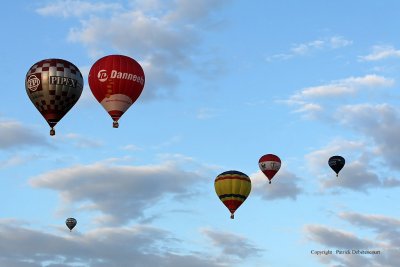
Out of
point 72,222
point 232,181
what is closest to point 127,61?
point 232,181

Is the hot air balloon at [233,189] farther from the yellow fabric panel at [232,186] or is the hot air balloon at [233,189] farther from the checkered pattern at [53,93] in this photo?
the checkered pattern at [53,93]

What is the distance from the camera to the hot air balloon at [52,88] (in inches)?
3034

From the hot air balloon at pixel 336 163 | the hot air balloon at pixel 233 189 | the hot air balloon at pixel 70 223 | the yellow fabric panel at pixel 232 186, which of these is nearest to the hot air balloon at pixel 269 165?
the hot air balloon at pixel 336 163

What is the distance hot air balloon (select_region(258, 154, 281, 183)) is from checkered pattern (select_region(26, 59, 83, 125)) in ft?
111

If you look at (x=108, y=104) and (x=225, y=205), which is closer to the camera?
(x=108, y=104)

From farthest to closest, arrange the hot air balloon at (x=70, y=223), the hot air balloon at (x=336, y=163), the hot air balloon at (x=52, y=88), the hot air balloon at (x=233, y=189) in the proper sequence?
1. the hot air balloon at (x=70, y=223)
2. the hot air balloon at (x=336, y=163)
3. the hot air balloon at (x=233, y=189)
4. the hot air balloon at (x=52, y=88)

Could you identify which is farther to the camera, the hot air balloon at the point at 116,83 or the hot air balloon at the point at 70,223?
the hot air balloon at the point at 70,223

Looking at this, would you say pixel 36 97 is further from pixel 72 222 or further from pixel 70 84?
pixel 72 222

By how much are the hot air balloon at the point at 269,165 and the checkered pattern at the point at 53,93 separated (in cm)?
3374

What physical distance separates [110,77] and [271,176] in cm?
3478

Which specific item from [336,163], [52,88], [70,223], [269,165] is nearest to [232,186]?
[269,165]

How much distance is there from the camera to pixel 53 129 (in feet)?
252

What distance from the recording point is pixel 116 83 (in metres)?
77.2

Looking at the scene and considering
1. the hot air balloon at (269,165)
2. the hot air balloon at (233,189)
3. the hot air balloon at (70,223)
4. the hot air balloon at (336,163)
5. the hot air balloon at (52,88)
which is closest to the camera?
the hot air balloon at (52,88)
